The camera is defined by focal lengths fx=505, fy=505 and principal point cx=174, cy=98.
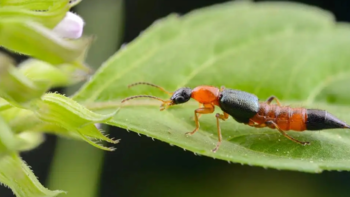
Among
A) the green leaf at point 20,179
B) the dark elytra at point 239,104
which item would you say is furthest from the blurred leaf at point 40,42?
the dark elytra at point 239,104

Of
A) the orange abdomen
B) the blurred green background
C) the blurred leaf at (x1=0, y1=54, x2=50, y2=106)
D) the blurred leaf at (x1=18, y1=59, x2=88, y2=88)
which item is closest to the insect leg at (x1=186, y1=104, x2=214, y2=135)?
the orange abdomen

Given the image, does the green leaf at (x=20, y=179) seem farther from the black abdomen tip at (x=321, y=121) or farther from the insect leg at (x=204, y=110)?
the black abdomen tip at (x=321, y=121)

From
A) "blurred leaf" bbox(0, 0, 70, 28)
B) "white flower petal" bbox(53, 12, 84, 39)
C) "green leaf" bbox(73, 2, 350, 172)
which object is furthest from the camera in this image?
"green leaf" bbox(73, 2, 350, 172)

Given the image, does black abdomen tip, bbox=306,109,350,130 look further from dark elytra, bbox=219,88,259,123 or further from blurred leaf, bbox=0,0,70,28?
blurred leaf, bbox=0,0,70,28

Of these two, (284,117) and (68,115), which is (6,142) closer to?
(68,115)

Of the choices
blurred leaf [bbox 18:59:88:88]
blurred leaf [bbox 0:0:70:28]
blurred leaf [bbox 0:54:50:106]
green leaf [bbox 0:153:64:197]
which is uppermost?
blurred leaf [bbox 0:0:70:28]

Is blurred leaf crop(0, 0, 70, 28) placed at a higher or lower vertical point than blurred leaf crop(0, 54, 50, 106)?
higher

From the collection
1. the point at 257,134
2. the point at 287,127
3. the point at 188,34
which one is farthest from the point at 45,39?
the point at 188,34
